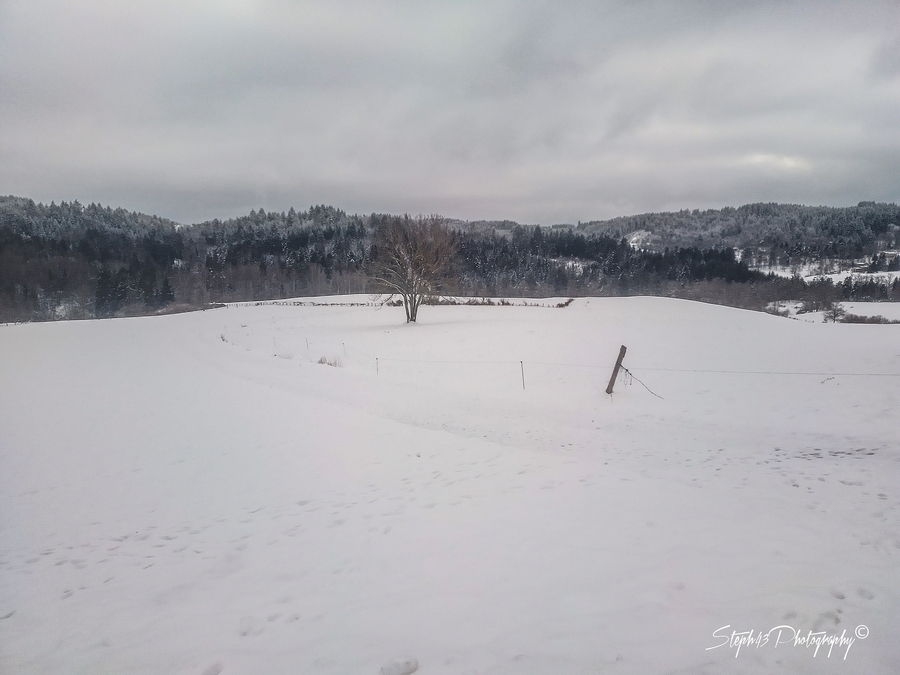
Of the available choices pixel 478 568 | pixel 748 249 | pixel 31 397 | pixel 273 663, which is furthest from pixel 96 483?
pixel 748 249

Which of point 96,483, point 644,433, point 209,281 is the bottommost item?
point 644,433

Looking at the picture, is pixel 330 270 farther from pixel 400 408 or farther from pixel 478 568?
pixel 478 568

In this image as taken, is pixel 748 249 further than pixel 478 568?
Yes

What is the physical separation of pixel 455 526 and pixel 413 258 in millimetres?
28386

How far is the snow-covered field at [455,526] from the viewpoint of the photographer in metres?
3.56

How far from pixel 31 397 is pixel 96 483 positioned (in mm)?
8826

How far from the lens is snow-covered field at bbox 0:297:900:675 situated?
3.56 m

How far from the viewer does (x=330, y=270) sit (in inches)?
4277

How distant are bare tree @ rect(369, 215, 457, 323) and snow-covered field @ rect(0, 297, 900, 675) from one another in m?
19.4

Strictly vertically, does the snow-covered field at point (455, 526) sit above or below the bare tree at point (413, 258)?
below

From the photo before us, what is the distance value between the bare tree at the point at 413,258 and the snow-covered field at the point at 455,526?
1944 cm

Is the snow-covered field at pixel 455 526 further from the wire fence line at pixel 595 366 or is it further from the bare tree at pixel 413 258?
the bare tree at pixel 413 258
